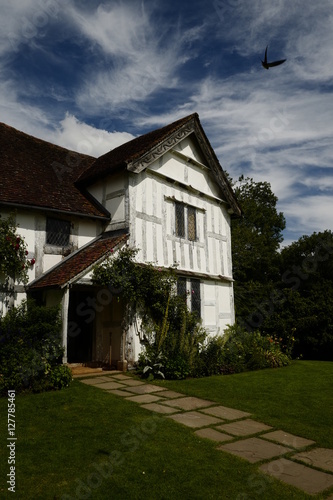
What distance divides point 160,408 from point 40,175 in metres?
8.71

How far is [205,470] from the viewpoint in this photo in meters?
4.32

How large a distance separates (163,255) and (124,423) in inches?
286

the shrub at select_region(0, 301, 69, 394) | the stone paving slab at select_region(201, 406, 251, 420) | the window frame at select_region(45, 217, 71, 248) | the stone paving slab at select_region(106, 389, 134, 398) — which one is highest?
the window frame at select_region(45, 217, 71, 248)

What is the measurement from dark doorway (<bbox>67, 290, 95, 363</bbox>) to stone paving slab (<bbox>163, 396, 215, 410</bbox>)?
5.10 m

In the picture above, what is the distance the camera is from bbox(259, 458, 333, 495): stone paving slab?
4.06 meters

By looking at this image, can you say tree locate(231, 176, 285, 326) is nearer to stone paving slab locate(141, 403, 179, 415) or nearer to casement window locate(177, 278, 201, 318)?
casement window locate(177, 278, 201, 318)

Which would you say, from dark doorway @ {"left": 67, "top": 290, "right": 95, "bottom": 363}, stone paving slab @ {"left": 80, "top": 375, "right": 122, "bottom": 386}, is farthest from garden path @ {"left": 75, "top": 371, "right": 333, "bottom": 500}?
dark doorway @ {"left": 67, "top": 290, "right": 95, "bottom": 363}

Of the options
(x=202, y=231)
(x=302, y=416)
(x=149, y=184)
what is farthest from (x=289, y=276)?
(x=302, y=416)

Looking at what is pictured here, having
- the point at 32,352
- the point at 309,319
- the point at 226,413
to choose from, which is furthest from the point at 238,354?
the point at 32,352

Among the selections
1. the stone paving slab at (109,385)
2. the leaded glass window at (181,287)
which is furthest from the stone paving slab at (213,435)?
the leaded glass window at (181,287)

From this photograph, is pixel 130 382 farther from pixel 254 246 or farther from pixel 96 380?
pixel 254 246

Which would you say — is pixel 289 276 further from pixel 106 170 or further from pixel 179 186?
pixel 106 170

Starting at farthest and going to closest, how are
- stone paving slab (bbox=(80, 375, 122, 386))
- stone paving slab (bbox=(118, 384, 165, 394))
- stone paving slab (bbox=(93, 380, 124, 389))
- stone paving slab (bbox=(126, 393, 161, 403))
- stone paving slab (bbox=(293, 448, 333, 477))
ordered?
stone paving slab (bbox=(80, 375, 122, 386))
stone paving slab (bbox=(93, 380, 124, 389))
stone paving slab (bbox=(118, 384, 165, 394))
stone paving slab (bbox=(126, 393, 161, 403))
stone paving slab (bbox=(293, 448, 333, 477))

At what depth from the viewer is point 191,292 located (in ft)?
44.4
